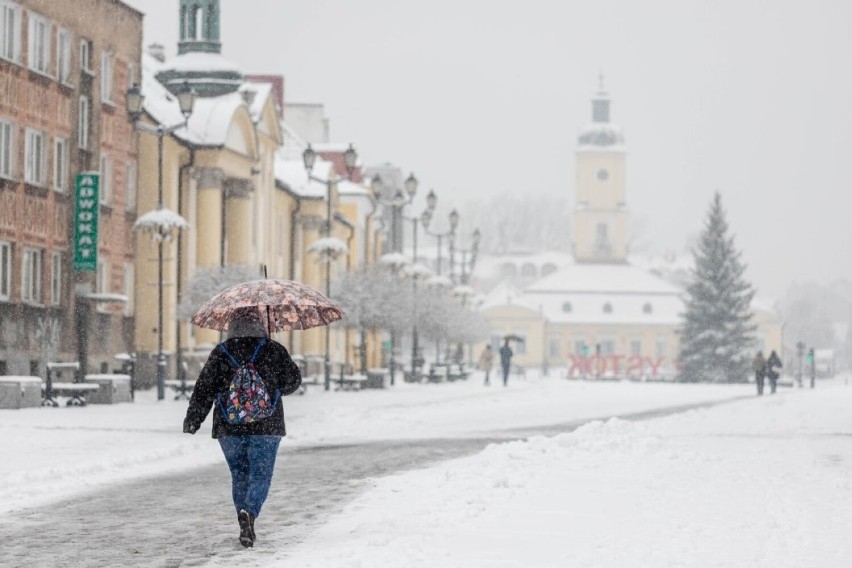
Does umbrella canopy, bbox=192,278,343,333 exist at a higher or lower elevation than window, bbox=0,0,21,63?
lower

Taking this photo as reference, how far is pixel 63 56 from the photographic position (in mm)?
39969

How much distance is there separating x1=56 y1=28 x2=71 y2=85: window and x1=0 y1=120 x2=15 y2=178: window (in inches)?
107

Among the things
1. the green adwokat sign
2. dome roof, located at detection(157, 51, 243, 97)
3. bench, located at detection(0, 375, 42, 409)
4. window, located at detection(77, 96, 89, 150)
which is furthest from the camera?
dome roof, located at detection(157, 51, 243, 97)

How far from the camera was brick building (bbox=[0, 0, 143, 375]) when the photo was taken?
122ft

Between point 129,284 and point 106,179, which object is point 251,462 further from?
point 129,284

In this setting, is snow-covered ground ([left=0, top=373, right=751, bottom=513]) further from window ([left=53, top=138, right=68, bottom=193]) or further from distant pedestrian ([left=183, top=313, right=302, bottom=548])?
window ([left=53, top=138, right=68, bottom=193])

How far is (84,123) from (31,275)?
464cm

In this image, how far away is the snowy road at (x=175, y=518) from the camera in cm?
1127

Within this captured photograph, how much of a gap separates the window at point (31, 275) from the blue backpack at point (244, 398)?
89.0 ft

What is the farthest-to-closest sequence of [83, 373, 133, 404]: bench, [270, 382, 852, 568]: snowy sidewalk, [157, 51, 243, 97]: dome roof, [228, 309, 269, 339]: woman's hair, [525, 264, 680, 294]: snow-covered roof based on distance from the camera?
[525, 264, 680, 294]: snow-covered roof → [157, 51, 243, 97]: dome roof → [83, 373, 133, 404]: bench → [228, 309, 269, 339]: woman's hair → [270, 382, 852, 568]: snowy sidewalk

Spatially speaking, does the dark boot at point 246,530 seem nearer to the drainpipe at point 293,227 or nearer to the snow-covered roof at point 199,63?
the snow-covered roof at point 199,63

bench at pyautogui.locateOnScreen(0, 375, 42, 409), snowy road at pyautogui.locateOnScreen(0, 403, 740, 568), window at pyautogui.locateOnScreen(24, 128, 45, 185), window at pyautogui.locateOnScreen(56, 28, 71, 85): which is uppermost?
window at pyautogui.locateOnScreen(56, 28, 71, 85)

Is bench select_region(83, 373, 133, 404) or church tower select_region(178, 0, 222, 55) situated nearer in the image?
bench select_region(83, 373, 133, 404)

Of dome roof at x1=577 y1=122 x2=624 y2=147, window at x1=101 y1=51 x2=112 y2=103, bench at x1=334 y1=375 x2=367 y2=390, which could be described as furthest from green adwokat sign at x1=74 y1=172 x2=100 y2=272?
dome roof at x1=577 y1=122 x2=624 y2=147
